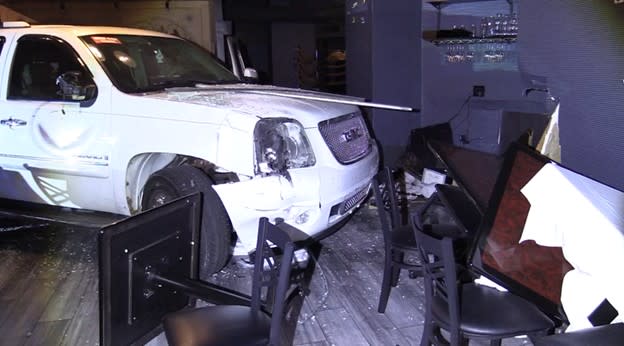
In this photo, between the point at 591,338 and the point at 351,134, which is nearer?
the point at 591,338

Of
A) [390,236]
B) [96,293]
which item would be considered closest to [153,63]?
[96,293]

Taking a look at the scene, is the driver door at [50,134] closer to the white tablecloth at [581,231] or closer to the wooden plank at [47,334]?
the wooden plank at [47,334]

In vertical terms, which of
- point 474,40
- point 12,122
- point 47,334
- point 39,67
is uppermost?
point 474,40

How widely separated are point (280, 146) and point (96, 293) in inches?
59.9

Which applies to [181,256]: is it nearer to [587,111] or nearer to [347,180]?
[347,180]

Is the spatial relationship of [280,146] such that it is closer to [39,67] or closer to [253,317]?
[253,317]

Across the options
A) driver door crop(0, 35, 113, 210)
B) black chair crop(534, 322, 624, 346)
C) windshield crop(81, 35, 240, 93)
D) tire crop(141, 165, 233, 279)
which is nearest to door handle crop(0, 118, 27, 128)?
driver door crop(0, 35, 113, 210)

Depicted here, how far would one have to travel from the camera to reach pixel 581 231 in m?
1.86

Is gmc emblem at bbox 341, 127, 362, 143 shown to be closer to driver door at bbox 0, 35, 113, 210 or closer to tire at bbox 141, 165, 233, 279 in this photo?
tire at bbox 141, 165, 233, 279

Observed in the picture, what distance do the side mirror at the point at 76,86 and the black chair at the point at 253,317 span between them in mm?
2052

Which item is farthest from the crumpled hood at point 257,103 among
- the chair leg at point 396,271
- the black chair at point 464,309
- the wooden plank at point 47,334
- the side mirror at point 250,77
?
the wooden plank at point 47,334

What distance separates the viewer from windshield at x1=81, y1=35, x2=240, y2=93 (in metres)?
3.67

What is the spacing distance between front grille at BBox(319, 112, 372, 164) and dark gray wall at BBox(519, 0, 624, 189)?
1245 mm

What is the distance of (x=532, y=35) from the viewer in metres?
3.24
